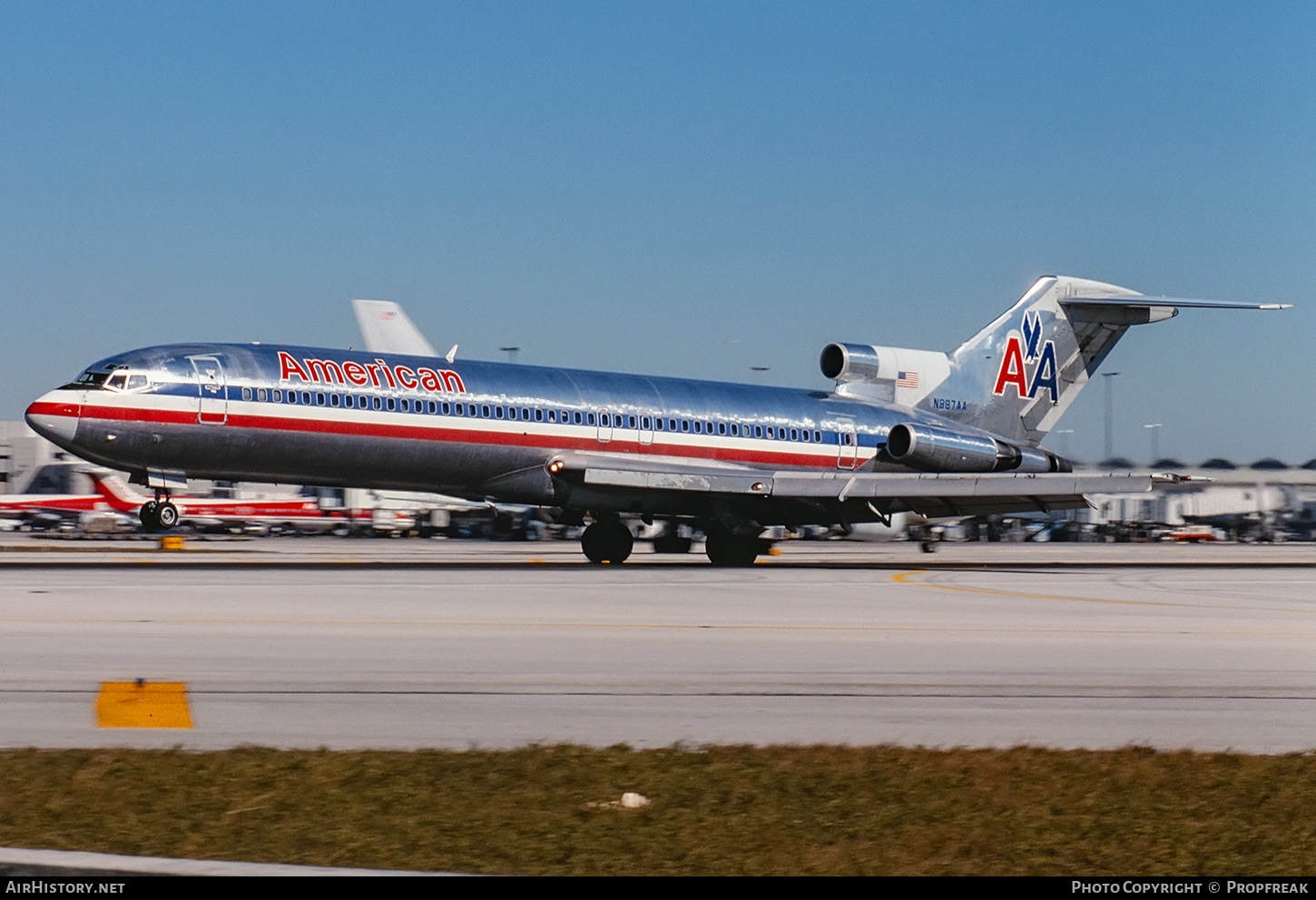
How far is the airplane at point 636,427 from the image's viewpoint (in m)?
29.3

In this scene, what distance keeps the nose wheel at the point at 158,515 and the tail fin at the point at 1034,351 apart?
22.4m

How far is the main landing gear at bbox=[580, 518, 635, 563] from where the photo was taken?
35344 millimetres

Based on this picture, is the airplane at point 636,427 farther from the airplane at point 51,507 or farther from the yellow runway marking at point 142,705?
the airplane at point 51,507

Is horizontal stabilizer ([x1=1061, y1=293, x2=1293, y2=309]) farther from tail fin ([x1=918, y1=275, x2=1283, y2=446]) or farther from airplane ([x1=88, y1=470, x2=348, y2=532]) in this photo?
airplane ([x1=88, y1=470, x2=348, y2=532])

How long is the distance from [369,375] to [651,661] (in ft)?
61.9

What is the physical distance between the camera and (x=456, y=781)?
794cm

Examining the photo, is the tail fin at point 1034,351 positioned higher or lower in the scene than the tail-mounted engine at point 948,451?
higher

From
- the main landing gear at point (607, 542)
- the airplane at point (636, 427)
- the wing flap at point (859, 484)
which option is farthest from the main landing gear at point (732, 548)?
the main landing gear at point (607, 542)

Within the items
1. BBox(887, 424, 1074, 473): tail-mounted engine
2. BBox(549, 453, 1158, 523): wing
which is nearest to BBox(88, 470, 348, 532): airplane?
BBox(549, 453, 1158, 523): wing

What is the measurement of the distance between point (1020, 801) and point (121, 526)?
67612 millimetres

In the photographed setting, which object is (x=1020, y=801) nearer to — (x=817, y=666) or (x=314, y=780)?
(x=314, y=780)

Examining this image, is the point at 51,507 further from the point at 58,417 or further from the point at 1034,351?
the point at 1034,351

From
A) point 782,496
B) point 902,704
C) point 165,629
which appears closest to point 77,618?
point 165,629

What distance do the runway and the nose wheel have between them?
165 cm
